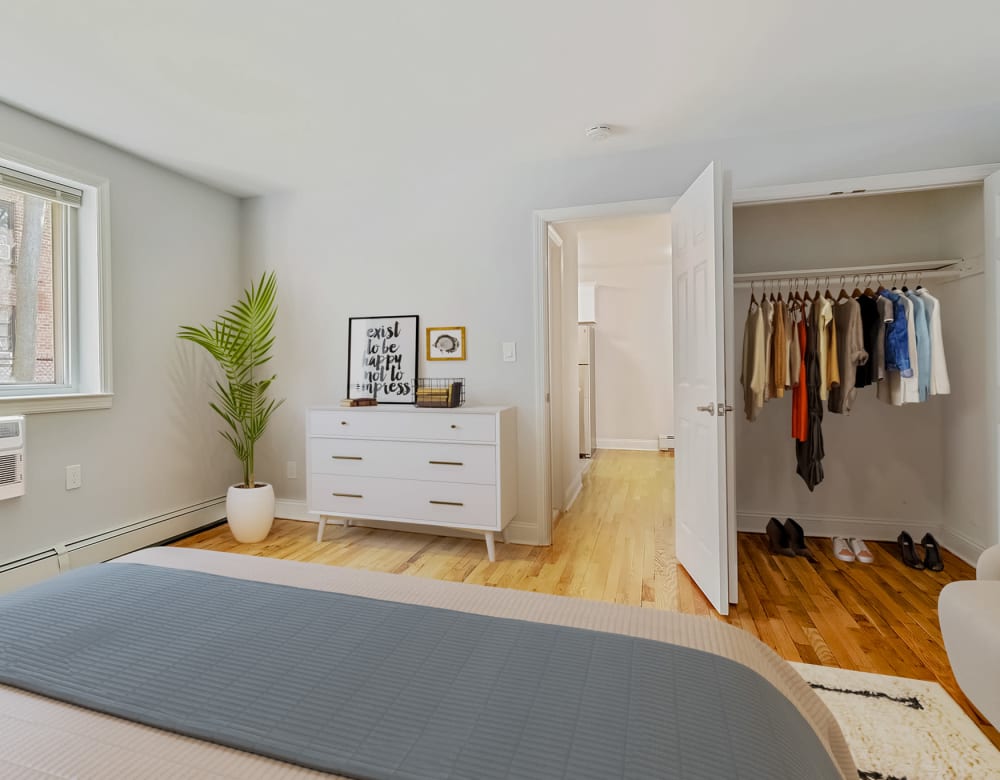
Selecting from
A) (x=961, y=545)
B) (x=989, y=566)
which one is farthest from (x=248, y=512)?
(x=961, y=545)

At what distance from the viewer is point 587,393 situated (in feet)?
20.5

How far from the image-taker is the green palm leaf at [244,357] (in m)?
3.48

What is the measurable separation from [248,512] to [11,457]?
1.19 m

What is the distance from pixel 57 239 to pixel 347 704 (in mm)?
3296

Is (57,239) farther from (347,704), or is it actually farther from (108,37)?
(347,704)

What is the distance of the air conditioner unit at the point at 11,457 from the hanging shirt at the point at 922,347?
4.46 meters

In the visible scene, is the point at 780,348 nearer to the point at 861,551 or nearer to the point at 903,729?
the point at 861,551

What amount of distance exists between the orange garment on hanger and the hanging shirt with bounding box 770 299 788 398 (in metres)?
0.07

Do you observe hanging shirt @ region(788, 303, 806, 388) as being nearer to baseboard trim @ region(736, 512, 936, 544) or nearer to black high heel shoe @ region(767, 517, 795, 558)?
black high heel shoe @ region(767, 517, 795, 558)

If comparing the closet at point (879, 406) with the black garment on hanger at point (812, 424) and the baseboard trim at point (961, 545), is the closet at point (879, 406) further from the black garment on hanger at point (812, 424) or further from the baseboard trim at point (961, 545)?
the black garment on hanger at point (812, 424)

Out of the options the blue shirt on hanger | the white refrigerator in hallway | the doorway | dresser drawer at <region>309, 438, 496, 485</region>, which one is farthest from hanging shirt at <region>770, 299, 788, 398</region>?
the white refrigerator in hallway

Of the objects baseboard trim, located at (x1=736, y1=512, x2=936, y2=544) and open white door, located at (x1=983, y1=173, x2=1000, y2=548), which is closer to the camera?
open white door, located at (x1=983, y1=173, x2=1000, y2=548)

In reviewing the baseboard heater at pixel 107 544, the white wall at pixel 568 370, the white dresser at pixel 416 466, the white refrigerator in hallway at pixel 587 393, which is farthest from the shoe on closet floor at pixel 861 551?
the baseboard heater at pixel 107 544

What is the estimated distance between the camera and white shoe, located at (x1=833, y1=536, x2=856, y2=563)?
298cm
